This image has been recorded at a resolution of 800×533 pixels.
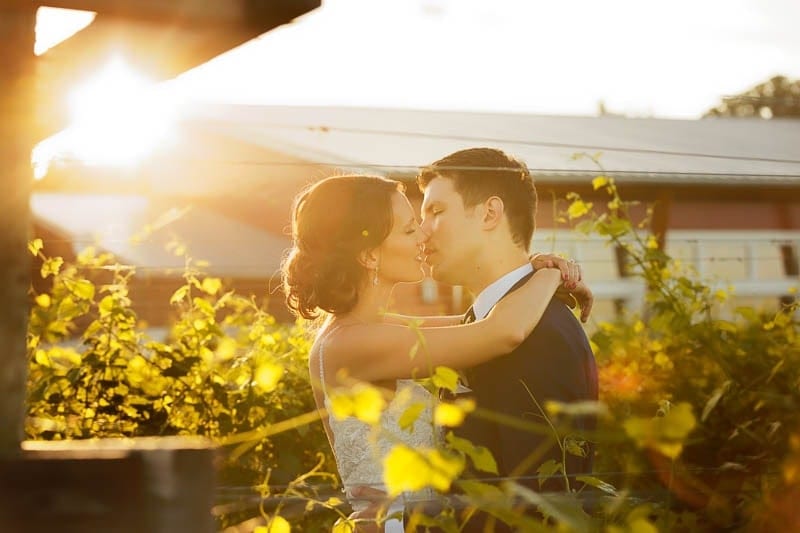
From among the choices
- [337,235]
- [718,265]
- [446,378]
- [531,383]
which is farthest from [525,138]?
[446,378]

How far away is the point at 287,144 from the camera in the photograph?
1198 centimetres

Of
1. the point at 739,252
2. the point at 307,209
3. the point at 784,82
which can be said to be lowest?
the point at 739,252

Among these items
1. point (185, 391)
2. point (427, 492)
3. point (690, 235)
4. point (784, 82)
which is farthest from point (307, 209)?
point (784, 82)

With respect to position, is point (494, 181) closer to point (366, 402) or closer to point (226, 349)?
point (226, 349)

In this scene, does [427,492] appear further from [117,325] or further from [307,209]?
[117,325]

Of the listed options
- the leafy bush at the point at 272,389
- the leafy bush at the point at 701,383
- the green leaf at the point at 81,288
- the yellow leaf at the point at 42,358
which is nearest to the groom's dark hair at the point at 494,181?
the leafy bush at the point at 272,389

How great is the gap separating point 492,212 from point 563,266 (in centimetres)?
28

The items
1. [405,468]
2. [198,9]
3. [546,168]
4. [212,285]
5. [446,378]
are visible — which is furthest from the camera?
[546,168]

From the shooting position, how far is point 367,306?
3.22m

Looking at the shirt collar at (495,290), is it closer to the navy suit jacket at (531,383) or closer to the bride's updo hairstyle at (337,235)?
the navy suit jacket at (531,383)

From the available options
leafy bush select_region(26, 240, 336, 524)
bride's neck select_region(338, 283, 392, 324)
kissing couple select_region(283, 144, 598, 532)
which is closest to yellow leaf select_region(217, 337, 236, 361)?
Result: leafy bush select_region(26, 240, 336, 524)

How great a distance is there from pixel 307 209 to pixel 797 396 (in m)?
1.72

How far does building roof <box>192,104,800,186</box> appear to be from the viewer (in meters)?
11.3

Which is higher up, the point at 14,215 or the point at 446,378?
the point at 14,215
